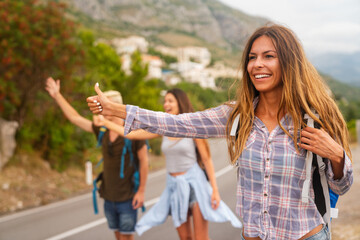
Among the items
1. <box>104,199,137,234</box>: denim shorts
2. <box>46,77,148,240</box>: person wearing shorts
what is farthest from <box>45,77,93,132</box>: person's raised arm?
<box>104,199,137,234</box>: denim shorts

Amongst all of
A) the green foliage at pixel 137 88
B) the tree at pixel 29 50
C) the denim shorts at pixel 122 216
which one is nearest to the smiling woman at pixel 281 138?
the denim shorts at pixel 122 216

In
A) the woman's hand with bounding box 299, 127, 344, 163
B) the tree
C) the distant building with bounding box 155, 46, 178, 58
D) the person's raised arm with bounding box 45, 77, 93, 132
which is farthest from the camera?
the distant building with bounding box 155, 46, 178, 58

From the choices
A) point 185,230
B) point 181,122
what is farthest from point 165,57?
point 181,122

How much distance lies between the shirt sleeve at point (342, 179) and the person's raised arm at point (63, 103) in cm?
260

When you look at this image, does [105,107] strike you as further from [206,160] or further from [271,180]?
[206,160]

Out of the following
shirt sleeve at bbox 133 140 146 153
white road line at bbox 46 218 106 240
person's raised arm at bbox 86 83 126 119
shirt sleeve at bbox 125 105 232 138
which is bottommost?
white road line at bbox 46 218 106 240

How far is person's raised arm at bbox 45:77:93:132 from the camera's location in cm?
356

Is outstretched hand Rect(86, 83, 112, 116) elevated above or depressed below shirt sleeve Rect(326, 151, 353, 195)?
above

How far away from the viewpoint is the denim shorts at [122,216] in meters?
4.02

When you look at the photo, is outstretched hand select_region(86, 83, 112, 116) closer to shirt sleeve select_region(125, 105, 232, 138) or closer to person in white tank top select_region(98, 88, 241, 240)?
shirt sleeve select_region(125, 105, 232, 138)

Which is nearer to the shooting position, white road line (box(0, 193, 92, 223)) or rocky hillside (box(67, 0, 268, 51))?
white road line (box(0, 193, 92, 223))

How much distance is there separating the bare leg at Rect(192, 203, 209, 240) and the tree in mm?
7615

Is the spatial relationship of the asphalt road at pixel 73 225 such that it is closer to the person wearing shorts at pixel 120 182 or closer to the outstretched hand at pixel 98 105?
the person wearing shorts at pixel 120 182

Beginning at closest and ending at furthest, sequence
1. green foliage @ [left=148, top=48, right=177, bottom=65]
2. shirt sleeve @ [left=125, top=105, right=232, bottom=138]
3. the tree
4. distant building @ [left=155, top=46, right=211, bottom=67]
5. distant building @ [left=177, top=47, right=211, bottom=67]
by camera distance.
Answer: shirt sleeve @ [left=125, top=105, right=232, bottom=138]
the tree
distant building @ [left=177, top=47, right=211, bottom=67]
distant building @ [left=155, top=46, right=211, bottom=67]
green foliage @ [left=148, top=48, right=177, bottom=65]
